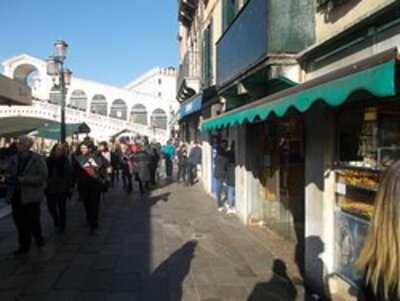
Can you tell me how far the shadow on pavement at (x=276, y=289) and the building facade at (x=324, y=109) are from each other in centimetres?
25

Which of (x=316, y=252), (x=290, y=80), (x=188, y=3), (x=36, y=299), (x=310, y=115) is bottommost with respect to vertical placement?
(x=36, y=299)

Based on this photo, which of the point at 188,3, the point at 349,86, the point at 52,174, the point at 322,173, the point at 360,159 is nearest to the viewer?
the point at 349,86

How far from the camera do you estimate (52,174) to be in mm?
9047

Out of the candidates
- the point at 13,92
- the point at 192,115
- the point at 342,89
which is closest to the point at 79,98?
the point at 192,115

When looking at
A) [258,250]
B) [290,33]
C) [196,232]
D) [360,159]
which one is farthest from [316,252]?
[196,232]

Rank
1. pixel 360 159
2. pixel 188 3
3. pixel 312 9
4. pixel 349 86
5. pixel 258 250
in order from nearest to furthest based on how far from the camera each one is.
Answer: pixel 349 86 → pixel 360 159 → pixel 312 9 → pixel 258 250 → pixel 188 3

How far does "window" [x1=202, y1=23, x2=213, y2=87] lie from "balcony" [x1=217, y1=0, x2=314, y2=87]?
605cm

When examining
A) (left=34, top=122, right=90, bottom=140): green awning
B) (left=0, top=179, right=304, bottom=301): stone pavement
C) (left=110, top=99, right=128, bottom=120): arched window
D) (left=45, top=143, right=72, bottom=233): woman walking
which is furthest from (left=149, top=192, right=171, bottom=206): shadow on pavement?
(left=110, top=99, right=128, bottom=120): arched window

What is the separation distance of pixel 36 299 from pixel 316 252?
126 inches

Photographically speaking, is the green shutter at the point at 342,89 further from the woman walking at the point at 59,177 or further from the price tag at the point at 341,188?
the woman walking at the point at 59,177

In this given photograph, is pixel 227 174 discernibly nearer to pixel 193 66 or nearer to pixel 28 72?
pixel 193 66

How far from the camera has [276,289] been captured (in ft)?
19.3

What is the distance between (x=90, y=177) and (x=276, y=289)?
4.32 m

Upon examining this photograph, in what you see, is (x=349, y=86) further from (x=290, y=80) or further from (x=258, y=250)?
(x=258, y=250)
